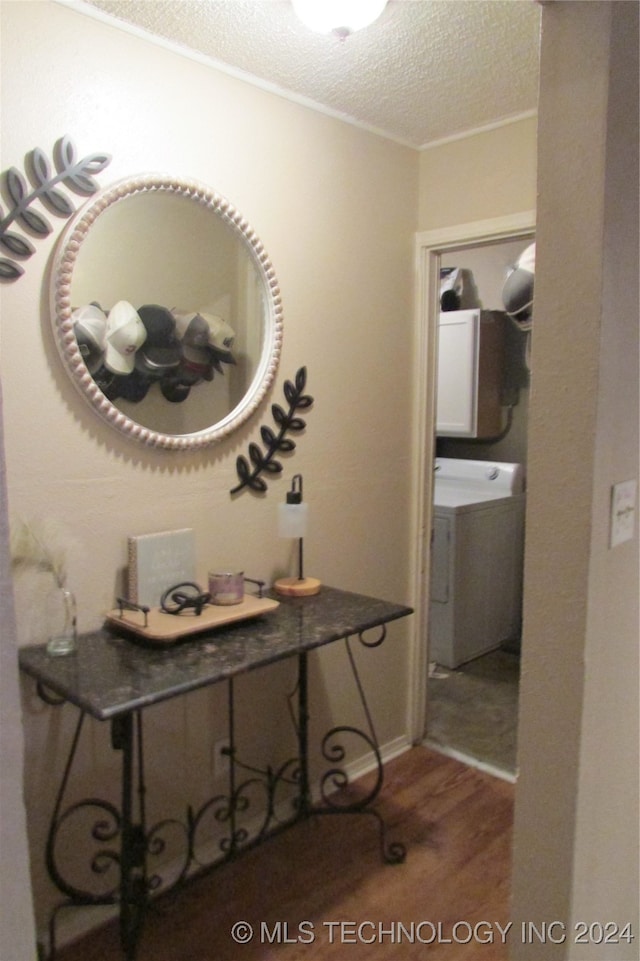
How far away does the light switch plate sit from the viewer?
1.25m

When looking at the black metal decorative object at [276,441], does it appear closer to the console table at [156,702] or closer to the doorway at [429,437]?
the console table at [156,702]

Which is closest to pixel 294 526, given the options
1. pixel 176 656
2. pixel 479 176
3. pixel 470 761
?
pixel 176 656

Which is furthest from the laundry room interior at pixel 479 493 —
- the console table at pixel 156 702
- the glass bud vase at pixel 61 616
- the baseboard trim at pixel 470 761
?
the glass bud vase at pixel 61 616

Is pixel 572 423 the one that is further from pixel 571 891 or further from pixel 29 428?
pixel 29 428

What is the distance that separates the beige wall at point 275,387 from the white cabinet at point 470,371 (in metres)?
1.28

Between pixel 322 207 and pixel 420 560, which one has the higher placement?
pixel 322 207

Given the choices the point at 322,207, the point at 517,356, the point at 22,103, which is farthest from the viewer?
the point at 517,356

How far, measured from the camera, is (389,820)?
2326mm

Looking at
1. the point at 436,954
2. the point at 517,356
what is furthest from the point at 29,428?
the point at 517,356

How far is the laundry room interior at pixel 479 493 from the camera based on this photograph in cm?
330

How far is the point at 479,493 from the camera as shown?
3.83 metres

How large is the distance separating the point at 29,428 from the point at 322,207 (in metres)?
1.20

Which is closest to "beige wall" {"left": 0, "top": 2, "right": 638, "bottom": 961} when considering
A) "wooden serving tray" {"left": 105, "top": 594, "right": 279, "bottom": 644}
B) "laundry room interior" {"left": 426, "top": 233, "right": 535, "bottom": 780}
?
"wooden serving tray" {"left": 105, "top": 594, "right": 279, "bottom": 644}

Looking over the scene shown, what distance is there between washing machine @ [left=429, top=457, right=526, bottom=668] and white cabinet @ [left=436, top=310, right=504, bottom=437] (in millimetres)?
250
